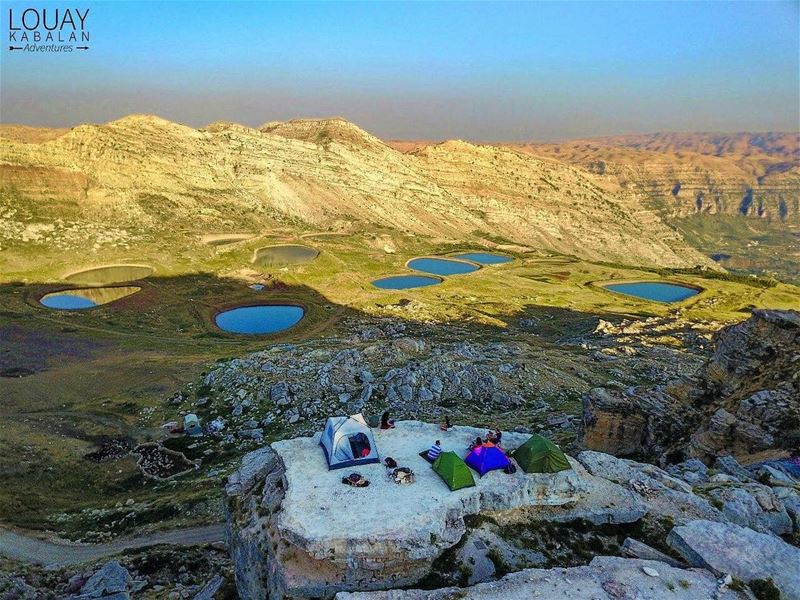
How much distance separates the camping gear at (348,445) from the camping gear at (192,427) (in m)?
23.5

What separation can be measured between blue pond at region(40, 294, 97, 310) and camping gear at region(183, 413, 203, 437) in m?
55.5

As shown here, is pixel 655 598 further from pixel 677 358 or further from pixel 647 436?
pixel 677 358

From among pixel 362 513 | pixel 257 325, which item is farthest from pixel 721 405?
pixel 257 325

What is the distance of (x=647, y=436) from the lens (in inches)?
1319

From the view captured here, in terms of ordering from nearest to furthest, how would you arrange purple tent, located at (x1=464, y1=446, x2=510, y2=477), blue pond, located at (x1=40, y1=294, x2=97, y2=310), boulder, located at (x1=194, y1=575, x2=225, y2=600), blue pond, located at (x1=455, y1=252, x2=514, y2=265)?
purple tent, located at (x1=464, y1=446, x2=510, y2=477)
boulder, located at (x1=194, y1=575, x2=225, y2=600)
blue pond, located at (x1=40, y1=294, x2=97, y2=310)
blue pond, located at (x1=455, y1=252, x2=514, y2=265)

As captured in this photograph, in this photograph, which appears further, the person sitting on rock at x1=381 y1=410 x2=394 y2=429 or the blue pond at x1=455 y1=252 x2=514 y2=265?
the blue pond at x1=455 y1=252 x2=514 y2=265

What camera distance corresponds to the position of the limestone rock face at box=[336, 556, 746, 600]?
1633cm

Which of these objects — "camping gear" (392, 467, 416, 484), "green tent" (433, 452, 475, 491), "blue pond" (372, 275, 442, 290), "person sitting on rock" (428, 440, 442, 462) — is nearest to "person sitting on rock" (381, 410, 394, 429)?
"person sitting on rock" (428, 440, 442, 462)

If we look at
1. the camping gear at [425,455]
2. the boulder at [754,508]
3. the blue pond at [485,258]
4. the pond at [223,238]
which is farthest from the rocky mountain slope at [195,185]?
the boulder at [754,508]

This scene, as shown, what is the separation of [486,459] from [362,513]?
261 inches

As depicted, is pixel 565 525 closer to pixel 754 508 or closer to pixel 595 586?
pixel 595 586

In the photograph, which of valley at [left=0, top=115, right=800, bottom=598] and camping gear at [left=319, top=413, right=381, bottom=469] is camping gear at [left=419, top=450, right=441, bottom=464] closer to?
camping gear at [left=319, top=413, right=381, bottom=469]

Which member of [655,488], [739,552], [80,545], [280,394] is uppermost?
[739,552]

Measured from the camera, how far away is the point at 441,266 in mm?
139000
